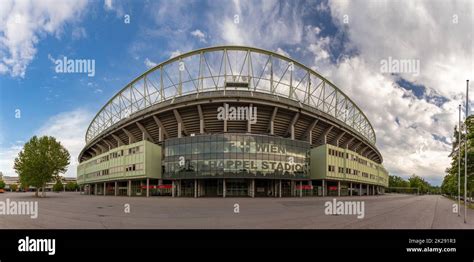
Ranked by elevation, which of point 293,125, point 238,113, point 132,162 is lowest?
point 132,162

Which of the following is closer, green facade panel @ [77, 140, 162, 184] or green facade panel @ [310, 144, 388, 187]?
green facade panel @ [77, 140, 162, 184]

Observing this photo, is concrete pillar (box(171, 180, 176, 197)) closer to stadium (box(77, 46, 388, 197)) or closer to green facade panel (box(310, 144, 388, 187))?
stadium (box(77, 46, 388, 197))

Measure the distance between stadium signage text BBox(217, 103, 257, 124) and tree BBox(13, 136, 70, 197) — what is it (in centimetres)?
3711

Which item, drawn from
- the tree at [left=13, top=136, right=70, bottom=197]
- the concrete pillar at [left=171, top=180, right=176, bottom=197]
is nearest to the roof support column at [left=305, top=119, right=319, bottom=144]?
the concrete pillar at [left=171, top=180, right=176, bottom=197]

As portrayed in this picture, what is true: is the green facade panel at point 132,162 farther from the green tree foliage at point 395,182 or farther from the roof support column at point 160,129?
the green tree foliage at point 395,182

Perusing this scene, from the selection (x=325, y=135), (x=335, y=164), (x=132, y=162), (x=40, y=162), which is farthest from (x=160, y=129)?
(x=335, y=164)

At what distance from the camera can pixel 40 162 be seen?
49.9 m

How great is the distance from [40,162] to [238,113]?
41.8 metres

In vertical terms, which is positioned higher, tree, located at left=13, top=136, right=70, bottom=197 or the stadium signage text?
the stadium signage text

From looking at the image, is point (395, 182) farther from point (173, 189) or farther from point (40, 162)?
point (40, 162)

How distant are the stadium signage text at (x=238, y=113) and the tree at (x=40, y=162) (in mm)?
37114

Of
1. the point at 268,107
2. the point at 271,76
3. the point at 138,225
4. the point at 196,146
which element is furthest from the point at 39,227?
the point at 271,76

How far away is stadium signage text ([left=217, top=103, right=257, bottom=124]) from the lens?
4391cm

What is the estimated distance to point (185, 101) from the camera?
4434cm
